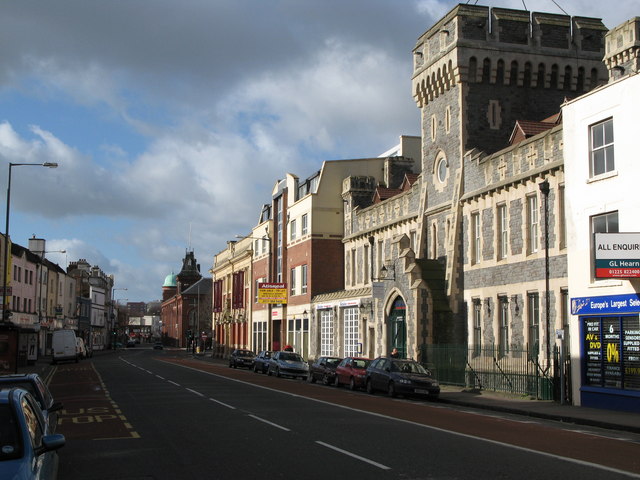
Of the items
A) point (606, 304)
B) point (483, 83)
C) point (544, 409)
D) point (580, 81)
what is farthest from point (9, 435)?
point (580, 81)

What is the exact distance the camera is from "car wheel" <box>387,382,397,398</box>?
27.3 meters

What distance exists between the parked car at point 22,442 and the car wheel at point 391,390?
65.5 ft

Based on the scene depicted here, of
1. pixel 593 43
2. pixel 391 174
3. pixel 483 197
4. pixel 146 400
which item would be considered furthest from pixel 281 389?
pixel 391 174

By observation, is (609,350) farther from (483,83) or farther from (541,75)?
(541,75)

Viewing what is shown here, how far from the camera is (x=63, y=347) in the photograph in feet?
193

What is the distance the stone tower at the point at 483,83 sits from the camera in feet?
112

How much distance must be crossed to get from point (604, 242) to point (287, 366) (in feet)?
76.6

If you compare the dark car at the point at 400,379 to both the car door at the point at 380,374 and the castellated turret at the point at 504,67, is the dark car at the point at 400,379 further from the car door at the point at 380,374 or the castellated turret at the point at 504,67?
the castellated turret at the point at 504,67

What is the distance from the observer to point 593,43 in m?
35.9

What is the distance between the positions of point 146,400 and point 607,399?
13.5m

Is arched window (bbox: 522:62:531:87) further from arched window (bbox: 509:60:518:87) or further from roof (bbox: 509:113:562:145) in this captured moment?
roof (bbox: 509:113:562:145)

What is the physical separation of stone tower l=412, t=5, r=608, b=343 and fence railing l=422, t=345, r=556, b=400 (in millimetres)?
1857

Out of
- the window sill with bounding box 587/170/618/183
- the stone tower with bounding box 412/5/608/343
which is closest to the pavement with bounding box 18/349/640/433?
the window sill with bounding box 587/170/618/183

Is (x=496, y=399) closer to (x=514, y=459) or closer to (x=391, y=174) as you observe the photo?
(x=514, y=459)
